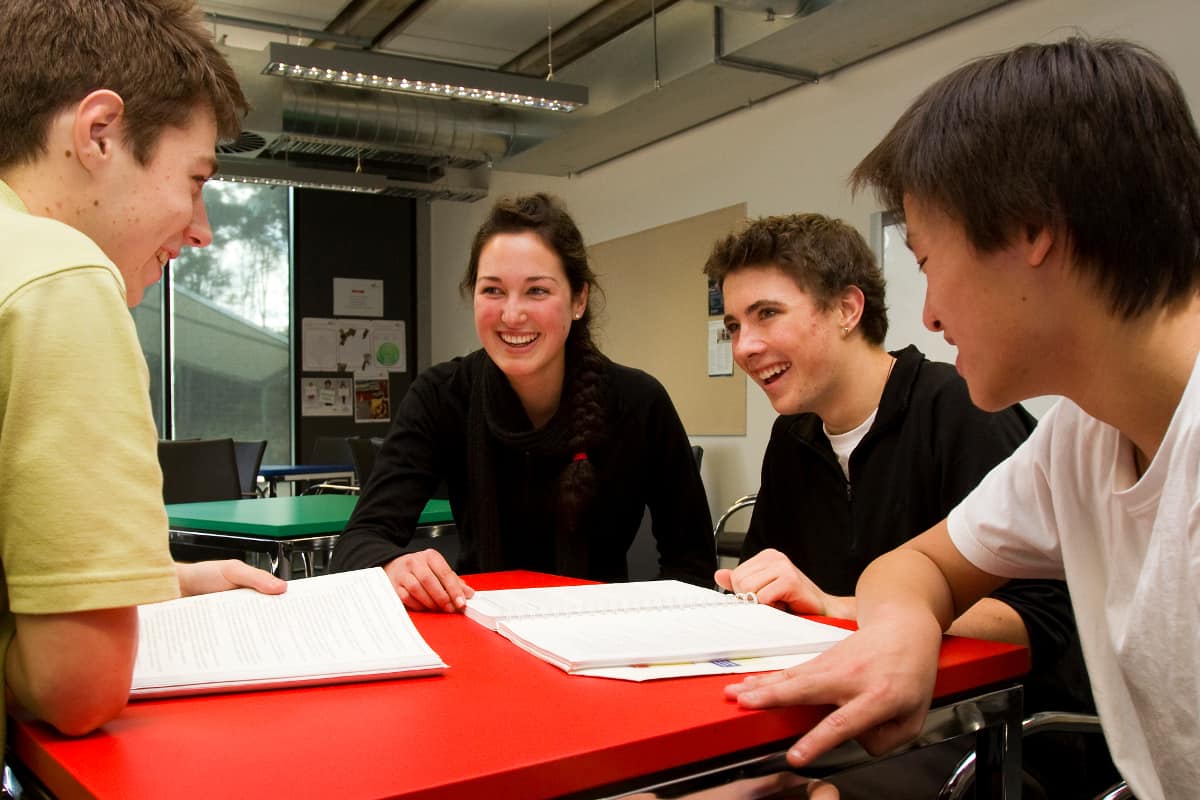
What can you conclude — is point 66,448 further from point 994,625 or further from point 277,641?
point 994,625

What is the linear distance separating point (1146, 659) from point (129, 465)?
89 centimetres

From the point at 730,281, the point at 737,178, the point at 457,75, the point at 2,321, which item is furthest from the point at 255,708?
the point at 737,178

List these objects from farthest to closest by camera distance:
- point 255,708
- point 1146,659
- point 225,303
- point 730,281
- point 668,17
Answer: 1. point 225,303
2. point 668,17
3. point 730,281
4. point 1146,659
5. point 255,708

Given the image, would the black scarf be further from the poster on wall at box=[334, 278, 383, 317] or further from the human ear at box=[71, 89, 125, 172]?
the poster on wall at box=[334, 278, 383, 317]

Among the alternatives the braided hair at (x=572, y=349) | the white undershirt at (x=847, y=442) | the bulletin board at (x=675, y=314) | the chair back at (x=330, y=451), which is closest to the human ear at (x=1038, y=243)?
the white undershirt at (x=847, y=442)

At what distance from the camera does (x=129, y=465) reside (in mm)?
698

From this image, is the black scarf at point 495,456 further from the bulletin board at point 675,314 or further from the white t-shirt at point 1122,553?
the bulletin board at point 675,314

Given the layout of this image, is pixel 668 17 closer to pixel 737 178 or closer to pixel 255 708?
pixel 737 178

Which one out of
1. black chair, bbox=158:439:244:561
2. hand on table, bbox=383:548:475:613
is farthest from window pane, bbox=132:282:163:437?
hand on table, bbox=383:548:475:613

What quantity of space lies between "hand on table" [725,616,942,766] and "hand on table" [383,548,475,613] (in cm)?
48

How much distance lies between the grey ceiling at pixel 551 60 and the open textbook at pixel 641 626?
3381 millimetres

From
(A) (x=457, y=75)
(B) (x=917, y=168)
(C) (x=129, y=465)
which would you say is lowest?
(C) (x=129, y=465)

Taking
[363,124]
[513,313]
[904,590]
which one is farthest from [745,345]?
[363,124]

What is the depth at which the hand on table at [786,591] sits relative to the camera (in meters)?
1.19
